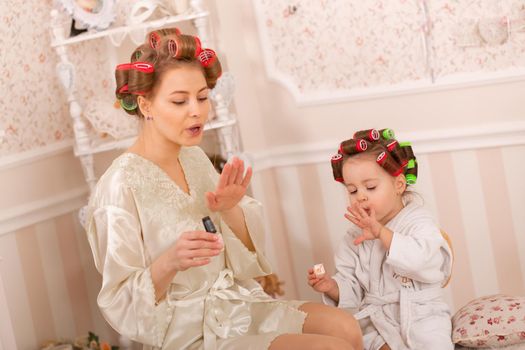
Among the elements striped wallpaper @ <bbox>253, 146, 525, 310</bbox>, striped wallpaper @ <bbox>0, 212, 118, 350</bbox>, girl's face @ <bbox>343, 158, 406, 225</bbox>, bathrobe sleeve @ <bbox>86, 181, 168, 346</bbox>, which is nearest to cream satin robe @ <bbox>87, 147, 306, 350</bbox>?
bathrobe sleeve @ <bbox>86, 181, 168, 346</bbox>

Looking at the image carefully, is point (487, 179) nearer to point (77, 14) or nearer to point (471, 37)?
point (471, 37)

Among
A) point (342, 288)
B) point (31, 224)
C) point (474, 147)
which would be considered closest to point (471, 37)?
point (474, 147)

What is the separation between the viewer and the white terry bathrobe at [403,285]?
255 cm

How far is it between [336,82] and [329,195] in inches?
18.1

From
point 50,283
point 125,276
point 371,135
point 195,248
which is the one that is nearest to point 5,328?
point 50,283

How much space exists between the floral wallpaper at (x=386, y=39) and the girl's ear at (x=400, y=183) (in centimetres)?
58

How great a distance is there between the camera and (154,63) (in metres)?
2.42

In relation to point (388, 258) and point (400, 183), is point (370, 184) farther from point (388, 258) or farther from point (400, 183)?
point (388, 258)

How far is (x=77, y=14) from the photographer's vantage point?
3.12m

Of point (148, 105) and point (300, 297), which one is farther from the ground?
point (148, 105)

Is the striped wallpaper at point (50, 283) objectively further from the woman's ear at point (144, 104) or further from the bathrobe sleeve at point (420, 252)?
the bathrobe sleeve at point (420, 252)

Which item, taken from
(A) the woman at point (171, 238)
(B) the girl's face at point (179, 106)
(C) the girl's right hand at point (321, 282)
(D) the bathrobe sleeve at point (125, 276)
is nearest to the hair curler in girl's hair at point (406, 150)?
(C) the girl's right hand at point (321, 282)

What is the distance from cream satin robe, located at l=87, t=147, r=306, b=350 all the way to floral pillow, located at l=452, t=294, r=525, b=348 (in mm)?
509

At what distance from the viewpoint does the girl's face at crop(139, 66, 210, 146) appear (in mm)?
2408
